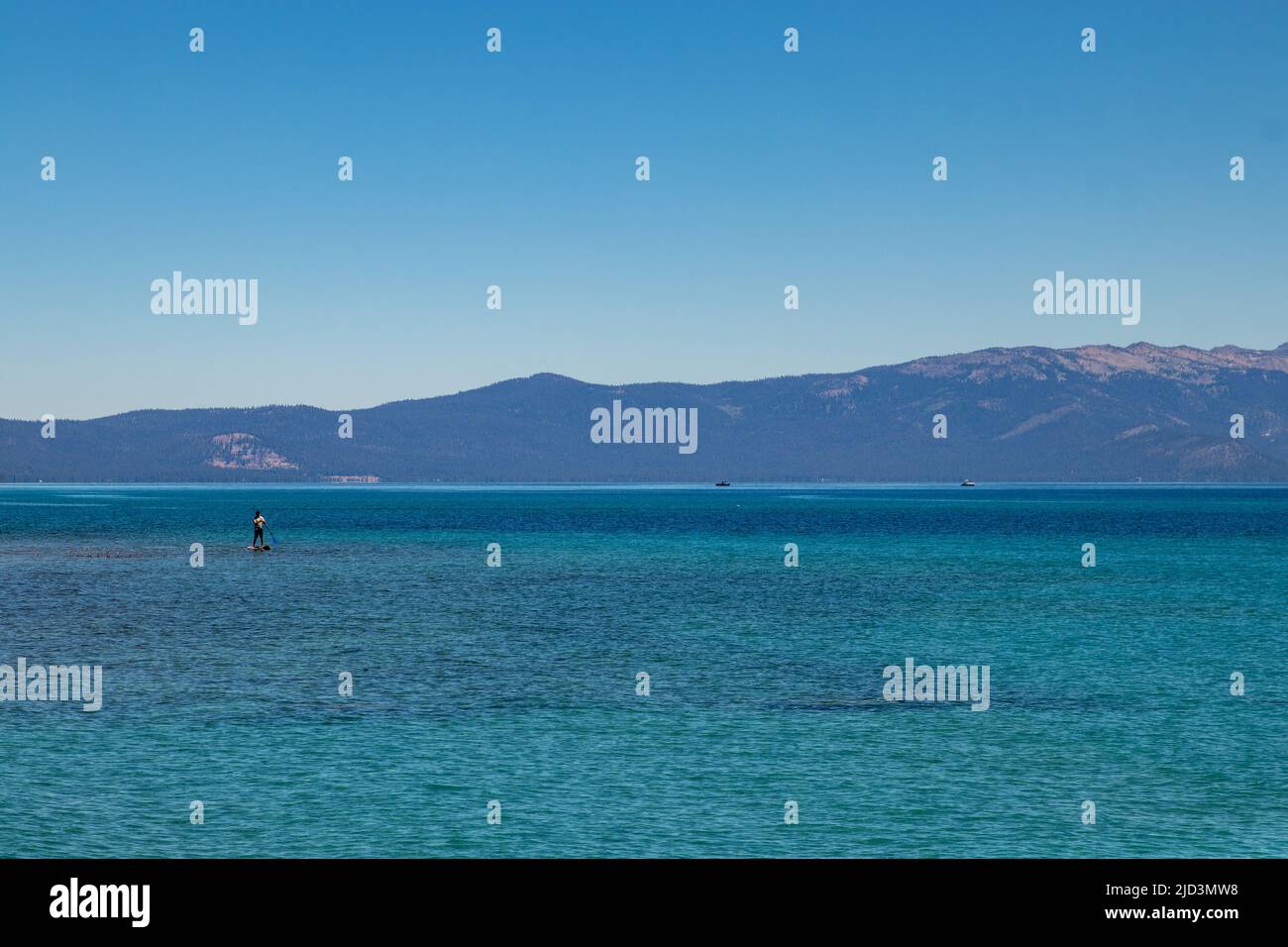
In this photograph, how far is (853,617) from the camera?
2527 inches

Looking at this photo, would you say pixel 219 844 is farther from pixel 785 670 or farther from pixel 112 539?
pixel 112 539

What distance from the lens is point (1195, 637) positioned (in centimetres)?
5647

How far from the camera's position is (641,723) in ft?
115

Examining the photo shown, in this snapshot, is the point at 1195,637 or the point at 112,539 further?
the point at 112,539

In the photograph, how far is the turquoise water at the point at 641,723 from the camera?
24781 millimetres

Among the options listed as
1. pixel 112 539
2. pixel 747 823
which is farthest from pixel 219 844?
pixel 112 539

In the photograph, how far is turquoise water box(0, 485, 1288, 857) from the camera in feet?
81.3

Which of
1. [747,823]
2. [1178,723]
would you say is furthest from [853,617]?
[747,823]

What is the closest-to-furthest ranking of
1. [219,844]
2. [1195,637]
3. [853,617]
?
[219,844]
[1195,637]
[853,617]

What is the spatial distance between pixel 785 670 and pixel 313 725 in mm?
17312

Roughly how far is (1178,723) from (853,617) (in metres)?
28.5
